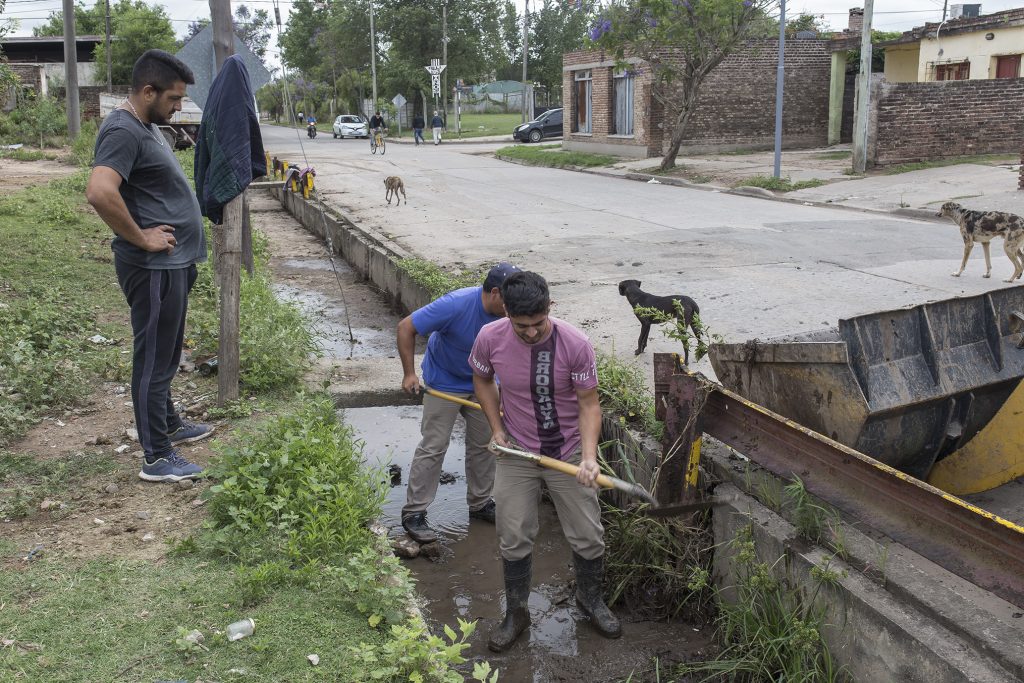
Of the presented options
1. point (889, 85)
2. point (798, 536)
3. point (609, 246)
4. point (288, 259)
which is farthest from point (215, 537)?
point (889, 85)

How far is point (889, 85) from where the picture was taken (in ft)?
63.7

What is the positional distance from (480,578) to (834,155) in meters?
22.3

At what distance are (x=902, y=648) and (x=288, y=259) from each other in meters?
11.9

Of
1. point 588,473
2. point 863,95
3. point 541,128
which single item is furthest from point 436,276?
point 541,128

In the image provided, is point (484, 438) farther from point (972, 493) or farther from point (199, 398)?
point (972, 493)

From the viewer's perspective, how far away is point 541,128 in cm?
3922

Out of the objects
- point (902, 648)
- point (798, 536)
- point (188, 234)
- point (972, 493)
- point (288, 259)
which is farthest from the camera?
point (288, 259)

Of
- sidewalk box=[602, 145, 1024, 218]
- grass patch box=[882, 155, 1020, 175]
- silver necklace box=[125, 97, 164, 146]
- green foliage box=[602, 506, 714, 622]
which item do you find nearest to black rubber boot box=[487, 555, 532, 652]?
green foliage box=[602, 506, 714, 622]

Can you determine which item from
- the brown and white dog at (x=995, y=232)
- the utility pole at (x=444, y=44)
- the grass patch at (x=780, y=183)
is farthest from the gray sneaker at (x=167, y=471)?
the utility pole at (x=444, y=44)

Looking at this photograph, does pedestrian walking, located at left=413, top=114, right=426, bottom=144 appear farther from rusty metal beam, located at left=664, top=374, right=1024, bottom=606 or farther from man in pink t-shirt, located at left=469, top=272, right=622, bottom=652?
man in pink t-shirt, located at left=469, top=272, right=622, bottom=652

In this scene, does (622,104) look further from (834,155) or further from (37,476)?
(37,476)

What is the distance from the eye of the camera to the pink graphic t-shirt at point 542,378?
3759 millimetres

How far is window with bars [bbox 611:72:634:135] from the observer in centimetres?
2827

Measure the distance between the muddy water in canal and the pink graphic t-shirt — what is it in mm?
930
